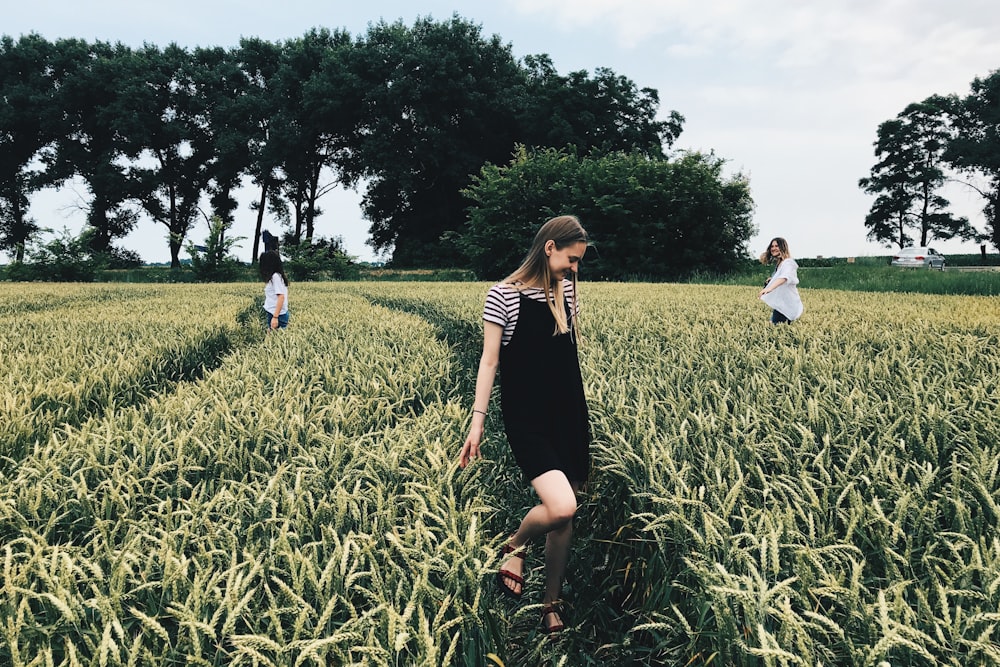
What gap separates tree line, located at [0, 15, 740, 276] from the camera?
40406 millimetres

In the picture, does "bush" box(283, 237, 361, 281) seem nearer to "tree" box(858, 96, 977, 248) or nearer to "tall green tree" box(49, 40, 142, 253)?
"tall green tree" box(49, 40, 142, 253)

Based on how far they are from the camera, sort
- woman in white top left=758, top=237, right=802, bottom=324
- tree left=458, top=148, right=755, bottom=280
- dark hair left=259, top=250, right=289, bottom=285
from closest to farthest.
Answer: woman in white top left=758, top=237, right=802, bottom=324, dark hair left=259, top=250, right=289, bottom=285, tree left=458, top=148, right=755, bottom=280

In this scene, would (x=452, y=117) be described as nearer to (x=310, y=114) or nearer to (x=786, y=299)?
(x=310, y=114)

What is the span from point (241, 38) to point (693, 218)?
3583cm

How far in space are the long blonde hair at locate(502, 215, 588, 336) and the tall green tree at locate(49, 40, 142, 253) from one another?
4662cm

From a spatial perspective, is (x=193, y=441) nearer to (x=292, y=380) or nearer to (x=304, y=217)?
(x=292, y=380)

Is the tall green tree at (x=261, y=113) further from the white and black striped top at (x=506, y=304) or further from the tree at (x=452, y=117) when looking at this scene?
the white and black striped top at (x=506, y=304)

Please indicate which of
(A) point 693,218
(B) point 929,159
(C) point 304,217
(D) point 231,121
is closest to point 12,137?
(D) point 231,121

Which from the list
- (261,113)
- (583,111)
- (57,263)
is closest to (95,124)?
(261,113)

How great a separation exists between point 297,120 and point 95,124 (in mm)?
14499

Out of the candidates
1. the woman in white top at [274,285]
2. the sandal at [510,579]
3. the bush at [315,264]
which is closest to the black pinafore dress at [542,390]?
the sandal at [510,579]

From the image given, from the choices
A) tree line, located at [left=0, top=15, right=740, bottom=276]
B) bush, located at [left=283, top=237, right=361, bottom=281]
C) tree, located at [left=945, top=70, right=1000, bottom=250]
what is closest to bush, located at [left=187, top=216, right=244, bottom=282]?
bush, located at [left=283, top=237, right=361, bottom=281]

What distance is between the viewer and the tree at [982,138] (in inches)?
1731

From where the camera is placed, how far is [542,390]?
125 inches
